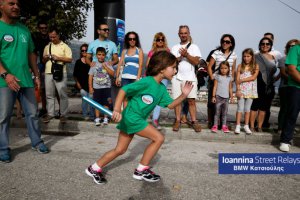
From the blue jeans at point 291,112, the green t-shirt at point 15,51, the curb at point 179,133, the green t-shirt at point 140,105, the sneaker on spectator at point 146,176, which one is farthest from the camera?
the curb at point 179,133

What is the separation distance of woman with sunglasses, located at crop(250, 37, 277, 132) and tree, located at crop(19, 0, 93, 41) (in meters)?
8.49

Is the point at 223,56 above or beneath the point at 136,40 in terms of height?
beneath

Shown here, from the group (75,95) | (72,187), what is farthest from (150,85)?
(75,95)

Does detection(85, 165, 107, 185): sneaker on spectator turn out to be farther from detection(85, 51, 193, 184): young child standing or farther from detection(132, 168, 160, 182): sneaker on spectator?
detection(132, 168, 160, 182): sneaker on spectator

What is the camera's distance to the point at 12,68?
142 inches

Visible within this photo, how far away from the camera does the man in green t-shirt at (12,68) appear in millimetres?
3447

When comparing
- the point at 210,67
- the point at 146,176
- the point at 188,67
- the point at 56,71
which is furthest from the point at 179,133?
the point at 56,71

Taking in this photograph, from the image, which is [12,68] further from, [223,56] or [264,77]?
[264,77]

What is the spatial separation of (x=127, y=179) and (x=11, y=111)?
207 cm

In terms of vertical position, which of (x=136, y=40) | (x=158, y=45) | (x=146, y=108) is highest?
(x=136, y=40)

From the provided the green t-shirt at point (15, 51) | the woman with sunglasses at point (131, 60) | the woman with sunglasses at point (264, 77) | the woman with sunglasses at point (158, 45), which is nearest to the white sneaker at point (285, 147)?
the woman with sunglasses at point (264, 77)

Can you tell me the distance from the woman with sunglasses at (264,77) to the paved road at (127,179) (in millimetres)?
1865

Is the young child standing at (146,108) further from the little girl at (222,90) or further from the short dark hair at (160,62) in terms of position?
the little girl at (222,90)

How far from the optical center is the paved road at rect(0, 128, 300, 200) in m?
2.70
